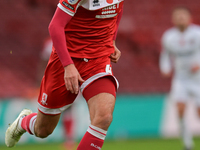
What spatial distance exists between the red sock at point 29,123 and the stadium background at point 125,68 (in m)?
3.89

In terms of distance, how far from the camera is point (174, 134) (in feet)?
31.7

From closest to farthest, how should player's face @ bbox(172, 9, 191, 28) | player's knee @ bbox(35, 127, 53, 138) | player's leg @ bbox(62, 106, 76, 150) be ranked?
player's knee @ bbox(35, 127, 53, 138)
player's face @ bbox(172, 9, 191, 28)
player's leg @ bbox(62, 106, 76, 150)

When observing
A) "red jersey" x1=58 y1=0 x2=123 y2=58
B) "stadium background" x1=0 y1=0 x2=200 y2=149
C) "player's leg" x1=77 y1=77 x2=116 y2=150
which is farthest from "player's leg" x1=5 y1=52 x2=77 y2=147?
"stadium background" x1=0 y1=0 x2=200 y2=149

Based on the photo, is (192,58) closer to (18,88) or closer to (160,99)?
(160,99)

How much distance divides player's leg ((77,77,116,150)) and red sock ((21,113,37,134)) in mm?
914

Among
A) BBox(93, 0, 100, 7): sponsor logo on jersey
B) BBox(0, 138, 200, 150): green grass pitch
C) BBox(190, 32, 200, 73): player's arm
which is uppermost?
BBox(93, 0, 100, 7): sponsor logo on jersey

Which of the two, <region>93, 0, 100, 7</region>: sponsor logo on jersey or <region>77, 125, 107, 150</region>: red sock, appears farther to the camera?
<region>93, 0, 100, 7</region>: sponsor logo on jersey

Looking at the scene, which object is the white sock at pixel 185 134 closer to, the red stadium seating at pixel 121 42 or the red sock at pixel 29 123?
the red sock at pixel 29 123

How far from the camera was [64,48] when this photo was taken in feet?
11.3

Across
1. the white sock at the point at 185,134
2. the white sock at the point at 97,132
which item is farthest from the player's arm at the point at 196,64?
the white sock at the point at 97,132

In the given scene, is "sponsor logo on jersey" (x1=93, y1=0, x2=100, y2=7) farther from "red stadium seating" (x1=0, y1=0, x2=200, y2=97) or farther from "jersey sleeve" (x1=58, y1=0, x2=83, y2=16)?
"red stadium seating" (x1=0, y1=0, x2=200, y2=97)

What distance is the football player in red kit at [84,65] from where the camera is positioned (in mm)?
3410

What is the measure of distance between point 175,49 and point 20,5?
7508 millimetres

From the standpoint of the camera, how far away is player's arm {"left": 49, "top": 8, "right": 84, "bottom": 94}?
11.2 ft
